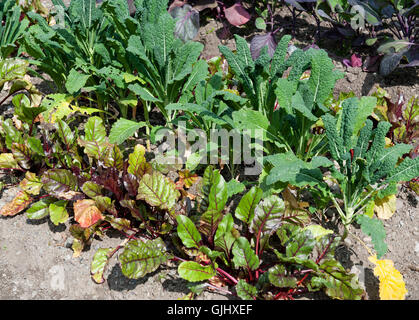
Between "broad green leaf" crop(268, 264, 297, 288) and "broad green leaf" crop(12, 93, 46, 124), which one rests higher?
"broad green leaf" crop(12, 93, 46, 124)

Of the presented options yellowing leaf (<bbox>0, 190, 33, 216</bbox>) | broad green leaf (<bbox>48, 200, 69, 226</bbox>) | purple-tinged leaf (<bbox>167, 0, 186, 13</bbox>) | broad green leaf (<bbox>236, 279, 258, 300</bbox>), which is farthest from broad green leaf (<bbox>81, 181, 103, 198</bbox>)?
purple-tinged leaf (<bbox>167, 0, 186, 13</bbox>)

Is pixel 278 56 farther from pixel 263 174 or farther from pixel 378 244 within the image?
pixel 378 244

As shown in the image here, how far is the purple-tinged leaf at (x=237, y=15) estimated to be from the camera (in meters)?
3.59

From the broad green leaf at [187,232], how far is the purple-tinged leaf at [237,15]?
2097mm

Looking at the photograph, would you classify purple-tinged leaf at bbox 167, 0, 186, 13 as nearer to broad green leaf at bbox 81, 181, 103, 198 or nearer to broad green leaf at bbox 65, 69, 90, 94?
broad green leaf at bbox 65, 69, 90, 94

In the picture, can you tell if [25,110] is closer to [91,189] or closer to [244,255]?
Answer: [91,189]

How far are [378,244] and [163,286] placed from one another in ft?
3.44

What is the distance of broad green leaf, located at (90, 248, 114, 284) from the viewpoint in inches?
84.5

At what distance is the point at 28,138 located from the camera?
2.58m

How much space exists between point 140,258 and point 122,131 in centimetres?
86

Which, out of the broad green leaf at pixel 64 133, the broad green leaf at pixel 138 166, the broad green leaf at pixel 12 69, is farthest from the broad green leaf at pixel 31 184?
the broad green leaf at pixel 12 69

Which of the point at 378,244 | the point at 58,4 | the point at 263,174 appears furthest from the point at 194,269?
the point at 58,4

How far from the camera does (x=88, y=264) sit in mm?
2270

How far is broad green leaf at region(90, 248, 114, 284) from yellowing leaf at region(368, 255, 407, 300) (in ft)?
4.32
